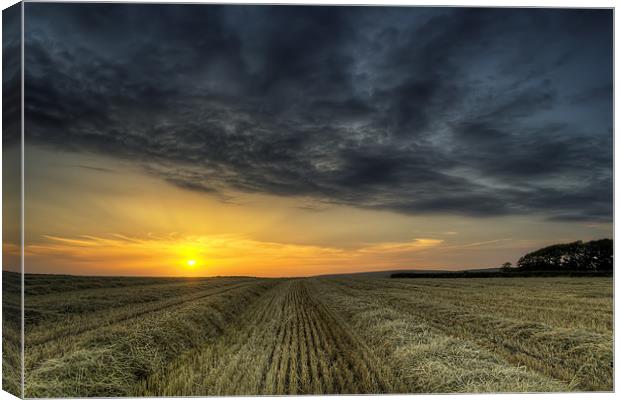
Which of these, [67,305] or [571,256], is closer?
[571,256]

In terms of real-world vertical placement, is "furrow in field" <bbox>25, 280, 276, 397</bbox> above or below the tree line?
below

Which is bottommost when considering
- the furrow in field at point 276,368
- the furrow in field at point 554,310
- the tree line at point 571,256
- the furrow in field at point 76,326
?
the furrow in field at point 554,310

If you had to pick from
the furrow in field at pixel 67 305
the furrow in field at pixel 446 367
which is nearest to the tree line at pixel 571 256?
the furrow in field at pixel 446 367

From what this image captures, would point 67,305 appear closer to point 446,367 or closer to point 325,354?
point 325,354

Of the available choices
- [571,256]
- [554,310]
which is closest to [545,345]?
[571,256]

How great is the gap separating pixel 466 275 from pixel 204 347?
4013 centimetres

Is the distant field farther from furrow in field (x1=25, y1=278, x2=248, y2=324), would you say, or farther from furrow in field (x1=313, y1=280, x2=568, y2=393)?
furrow in field (x1=25, y1=278, x2=248, y2=324)

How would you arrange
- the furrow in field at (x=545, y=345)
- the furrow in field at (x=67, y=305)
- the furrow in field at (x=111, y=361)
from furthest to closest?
the furrow in field at (x=67, y=305), the furrow in field at (x=545, y=345), the furrow in field at (x=111, y=361)

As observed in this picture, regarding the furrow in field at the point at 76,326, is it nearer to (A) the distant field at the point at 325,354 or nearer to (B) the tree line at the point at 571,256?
(A) the distant field at the point at 325,354

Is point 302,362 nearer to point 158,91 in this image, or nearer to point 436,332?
point 436,332

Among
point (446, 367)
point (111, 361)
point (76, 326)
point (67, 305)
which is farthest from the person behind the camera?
point (67, 305)

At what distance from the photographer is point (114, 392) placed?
657 centimetres

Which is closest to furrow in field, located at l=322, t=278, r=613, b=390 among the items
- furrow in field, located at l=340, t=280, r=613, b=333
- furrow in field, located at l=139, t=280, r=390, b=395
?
furrow in field, located at l=340, t=280, r=613, b=333

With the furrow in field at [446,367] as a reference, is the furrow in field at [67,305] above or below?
above
